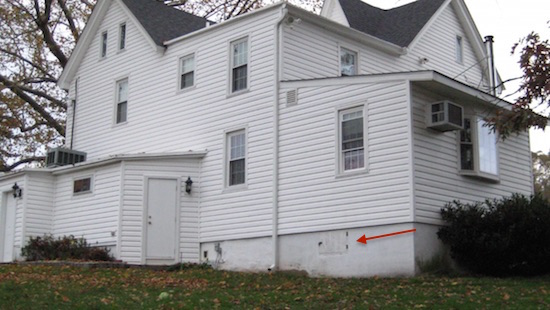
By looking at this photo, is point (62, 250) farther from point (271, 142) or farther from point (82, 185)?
point (271, 142)

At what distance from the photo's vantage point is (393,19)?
2586 centimetres

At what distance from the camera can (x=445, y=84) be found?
16.7 meters

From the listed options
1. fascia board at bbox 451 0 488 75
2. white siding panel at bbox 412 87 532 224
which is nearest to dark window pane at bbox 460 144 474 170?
white siding panel at bbox 412 87 532 224

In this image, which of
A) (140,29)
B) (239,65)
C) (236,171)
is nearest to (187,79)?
(239,65)

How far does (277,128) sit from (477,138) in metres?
4.89

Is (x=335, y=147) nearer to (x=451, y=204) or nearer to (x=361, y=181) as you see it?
(x=361, y=181)

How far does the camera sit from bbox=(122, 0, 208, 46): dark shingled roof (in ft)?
77.7

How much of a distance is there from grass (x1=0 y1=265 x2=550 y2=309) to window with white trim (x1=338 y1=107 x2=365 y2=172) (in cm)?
278

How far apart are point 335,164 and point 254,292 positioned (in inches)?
180

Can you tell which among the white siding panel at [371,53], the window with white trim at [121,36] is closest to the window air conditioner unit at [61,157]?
the window with white trim at [121,36]

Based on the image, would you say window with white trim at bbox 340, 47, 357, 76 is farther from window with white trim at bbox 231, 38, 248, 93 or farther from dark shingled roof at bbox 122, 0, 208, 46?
dark shingled roof at bbox 122, 0, 208, 46

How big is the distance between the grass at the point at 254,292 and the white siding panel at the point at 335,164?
5.27ft

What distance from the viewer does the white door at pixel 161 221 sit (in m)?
19.9

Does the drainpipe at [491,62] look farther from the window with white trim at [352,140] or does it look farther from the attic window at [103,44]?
the attic window at [103,44]
